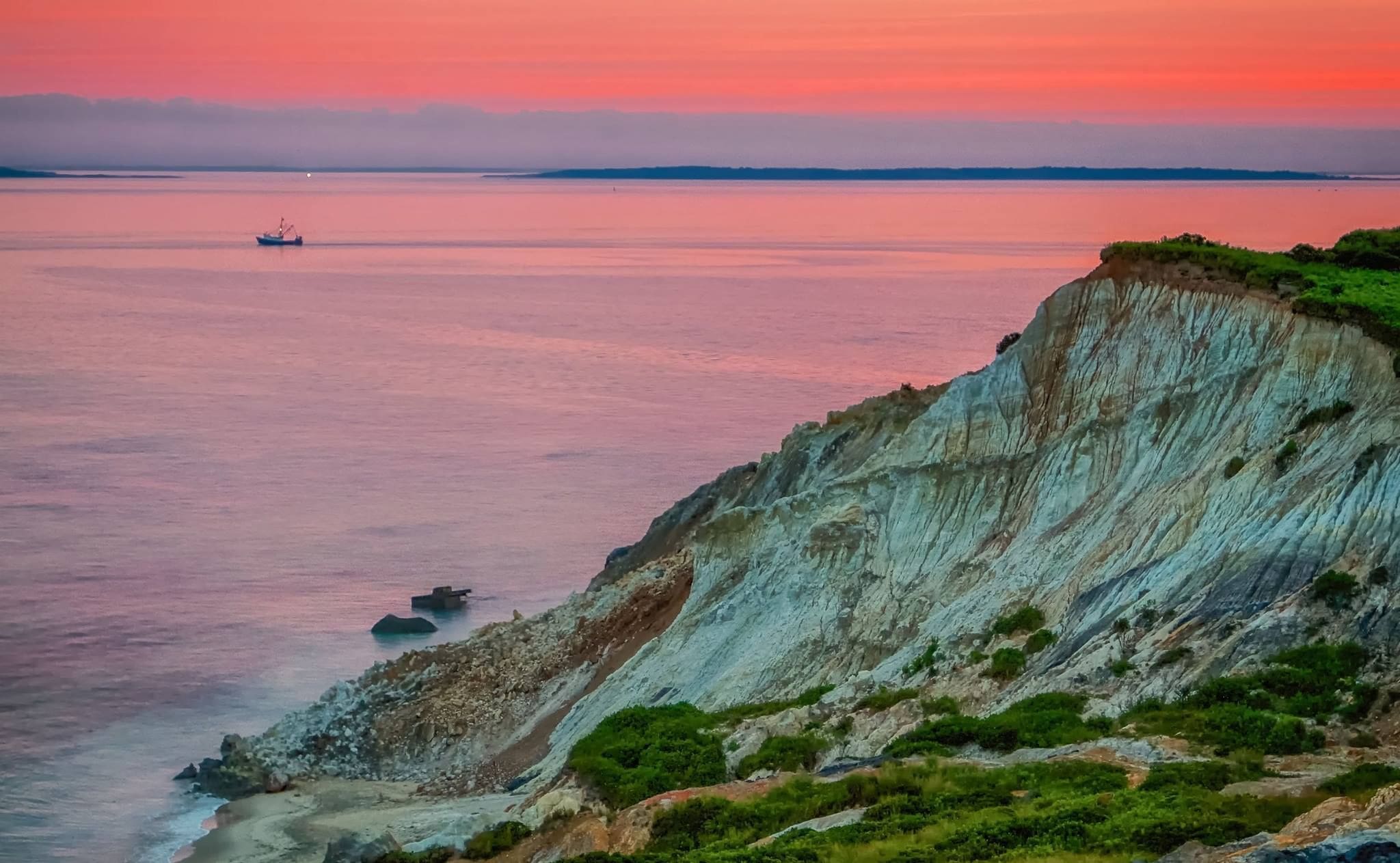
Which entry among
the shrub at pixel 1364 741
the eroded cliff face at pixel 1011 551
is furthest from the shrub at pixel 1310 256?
the shrub at pixel 1364 741

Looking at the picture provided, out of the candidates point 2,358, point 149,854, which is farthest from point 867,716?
point 2,358

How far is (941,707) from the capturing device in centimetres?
2438

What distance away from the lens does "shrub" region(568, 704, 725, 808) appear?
2373cm

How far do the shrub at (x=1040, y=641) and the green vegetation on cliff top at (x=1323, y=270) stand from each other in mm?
7309

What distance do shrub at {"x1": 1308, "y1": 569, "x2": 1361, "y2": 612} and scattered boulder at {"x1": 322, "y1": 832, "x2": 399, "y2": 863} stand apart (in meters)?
13.1

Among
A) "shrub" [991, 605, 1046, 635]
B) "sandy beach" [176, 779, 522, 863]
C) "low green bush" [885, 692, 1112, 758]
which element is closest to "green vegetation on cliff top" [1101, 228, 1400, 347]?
"shrub" [991, 605, 1046, 635]

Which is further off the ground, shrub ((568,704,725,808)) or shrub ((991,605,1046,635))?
shrub ((991,605,1046,635))

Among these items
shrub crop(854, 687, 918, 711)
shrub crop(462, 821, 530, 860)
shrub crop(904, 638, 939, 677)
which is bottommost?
A: shrub crop(462, 821, 530, 860)

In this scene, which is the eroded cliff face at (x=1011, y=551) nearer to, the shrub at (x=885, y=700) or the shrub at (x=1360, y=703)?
the shrub at (x=885, y=700)

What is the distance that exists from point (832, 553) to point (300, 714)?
1421cm

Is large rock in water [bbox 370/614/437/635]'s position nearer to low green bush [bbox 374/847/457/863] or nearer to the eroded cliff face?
the eroded cliff face

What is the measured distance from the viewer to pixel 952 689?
25547 millimetres

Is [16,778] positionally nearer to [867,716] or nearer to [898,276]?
[867,716]

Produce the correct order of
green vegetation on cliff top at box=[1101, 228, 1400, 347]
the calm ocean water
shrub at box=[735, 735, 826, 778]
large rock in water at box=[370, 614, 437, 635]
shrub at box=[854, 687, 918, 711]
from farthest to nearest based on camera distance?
large rock in water at box=[370, 614, 437, 635], the calm ocean water, green vegetation on cliff top at box=[1101, 228, 1400, 347], shrub at box=[854, 687, 918, 711], shrub at box=[735, 735, 826, 778]
